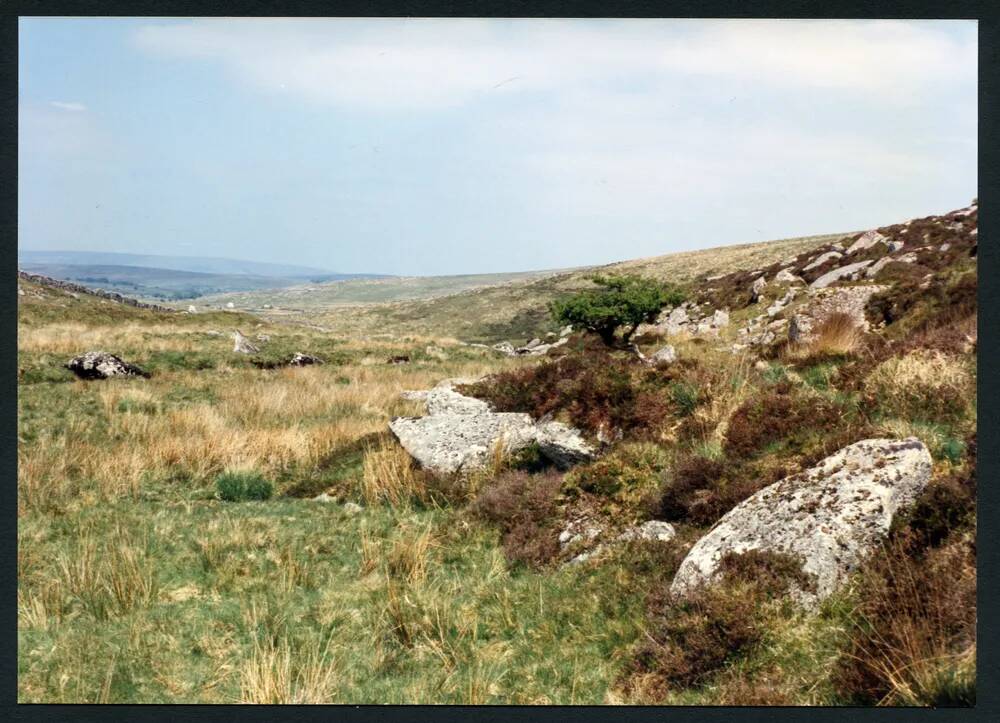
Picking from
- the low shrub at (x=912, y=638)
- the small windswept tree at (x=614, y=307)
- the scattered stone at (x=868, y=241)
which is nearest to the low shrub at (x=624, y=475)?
the low shrub at (x=912, y=638)

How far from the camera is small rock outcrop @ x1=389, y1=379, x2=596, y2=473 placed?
9.51m

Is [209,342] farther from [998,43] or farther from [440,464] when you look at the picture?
[998,43]

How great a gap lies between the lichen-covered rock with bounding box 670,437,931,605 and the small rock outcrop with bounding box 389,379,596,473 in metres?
3.55

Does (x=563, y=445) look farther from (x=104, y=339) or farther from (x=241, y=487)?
(x=104, y=339)

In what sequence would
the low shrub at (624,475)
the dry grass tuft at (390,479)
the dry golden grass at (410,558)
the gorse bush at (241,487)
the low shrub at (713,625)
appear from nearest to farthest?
the low shrub at (713,625)
the dry golden grass at (410,558)
the low shrub at (624,475)
the dry grass tuft at (390,479)
the gorse bush at (241,487)

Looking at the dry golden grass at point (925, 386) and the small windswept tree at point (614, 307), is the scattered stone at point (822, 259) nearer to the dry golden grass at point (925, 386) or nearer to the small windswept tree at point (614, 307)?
the small windswept tree at point (614, 307)

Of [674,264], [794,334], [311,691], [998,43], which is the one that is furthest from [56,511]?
[674,264]

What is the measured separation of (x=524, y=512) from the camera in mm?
8062

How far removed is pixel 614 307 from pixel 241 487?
20.1m

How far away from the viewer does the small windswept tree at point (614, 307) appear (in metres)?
27.4

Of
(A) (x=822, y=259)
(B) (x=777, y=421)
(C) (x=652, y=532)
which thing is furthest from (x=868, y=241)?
(C) (x=652, y=532)

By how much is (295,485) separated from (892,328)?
11830 mm

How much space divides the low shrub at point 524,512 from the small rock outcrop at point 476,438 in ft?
1.68

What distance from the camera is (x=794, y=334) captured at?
47.8 feet
